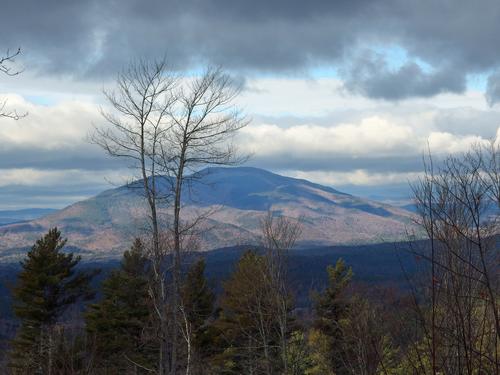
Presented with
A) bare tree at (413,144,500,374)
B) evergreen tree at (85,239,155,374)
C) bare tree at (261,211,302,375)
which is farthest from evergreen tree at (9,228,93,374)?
bare tree at (413,144,500,374)

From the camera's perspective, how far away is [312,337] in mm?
30250

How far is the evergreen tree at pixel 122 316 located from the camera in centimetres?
3109

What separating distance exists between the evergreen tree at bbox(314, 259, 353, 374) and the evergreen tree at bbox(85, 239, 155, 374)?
9452 millimetres

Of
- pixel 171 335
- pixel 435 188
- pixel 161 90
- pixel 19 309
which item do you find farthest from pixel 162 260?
pixel 19 309

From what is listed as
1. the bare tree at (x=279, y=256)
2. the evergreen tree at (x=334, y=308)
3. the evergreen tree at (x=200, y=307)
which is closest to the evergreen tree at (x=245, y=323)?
the evergreen tree at (x=200, y=307)

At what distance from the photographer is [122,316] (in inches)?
1261

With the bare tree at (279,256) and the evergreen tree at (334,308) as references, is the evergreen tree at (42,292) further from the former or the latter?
the bare tree at (279,256)

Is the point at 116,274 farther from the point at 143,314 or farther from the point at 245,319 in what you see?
the point at 245,319

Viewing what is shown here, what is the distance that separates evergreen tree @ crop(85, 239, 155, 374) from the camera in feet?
102

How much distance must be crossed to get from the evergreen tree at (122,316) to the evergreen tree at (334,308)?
31.0ft

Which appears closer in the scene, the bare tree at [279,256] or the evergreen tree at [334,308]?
the bare tree at [279,256]

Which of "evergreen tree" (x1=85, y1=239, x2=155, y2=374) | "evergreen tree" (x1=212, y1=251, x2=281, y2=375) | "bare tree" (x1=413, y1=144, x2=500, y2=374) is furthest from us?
"evergreen tree" (x1=85, y1=239, x2=155, y2=374)

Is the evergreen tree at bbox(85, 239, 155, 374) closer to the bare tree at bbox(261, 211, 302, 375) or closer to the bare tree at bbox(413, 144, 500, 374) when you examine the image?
the bare tree at bbox(261, 211, 302, 375)

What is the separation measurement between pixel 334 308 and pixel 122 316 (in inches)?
471
